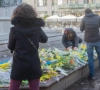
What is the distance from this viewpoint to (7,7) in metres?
15.4

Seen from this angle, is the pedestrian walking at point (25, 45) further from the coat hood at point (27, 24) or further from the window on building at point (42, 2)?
the window on building at point (42, 2)

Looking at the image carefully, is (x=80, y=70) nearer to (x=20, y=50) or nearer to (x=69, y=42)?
(x=69, y=42)

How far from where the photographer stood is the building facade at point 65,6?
266 feet

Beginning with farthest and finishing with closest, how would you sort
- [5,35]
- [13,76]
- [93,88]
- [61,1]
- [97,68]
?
[61,1]
[5,35]
[97,68]
[93,88]
[13,76]

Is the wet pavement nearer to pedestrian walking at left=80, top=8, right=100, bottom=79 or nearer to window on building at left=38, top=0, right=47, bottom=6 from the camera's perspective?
pedestrian walking at left=80, top=8, right=100, bottom=79

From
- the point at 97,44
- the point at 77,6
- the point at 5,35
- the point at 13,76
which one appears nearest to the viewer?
the point at 13,76

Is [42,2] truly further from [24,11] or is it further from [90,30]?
[24,11]

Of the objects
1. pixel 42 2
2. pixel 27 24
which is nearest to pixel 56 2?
pixel 42 2

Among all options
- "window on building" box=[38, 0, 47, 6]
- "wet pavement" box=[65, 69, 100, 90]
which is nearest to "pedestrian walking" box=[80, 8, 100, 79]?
"wet pavement" box=[65, 69, 100, 90]

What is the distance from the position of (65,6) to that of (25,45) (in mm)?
77753

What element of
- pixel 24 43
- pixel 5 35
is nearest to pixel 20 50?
pixel 24 43

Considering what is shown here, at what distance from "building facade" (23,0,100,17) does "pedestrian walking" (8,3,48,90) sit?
233 feet

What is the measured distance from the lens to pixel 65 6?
81.9m

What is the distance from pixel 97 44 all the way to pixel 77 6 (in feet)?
244
